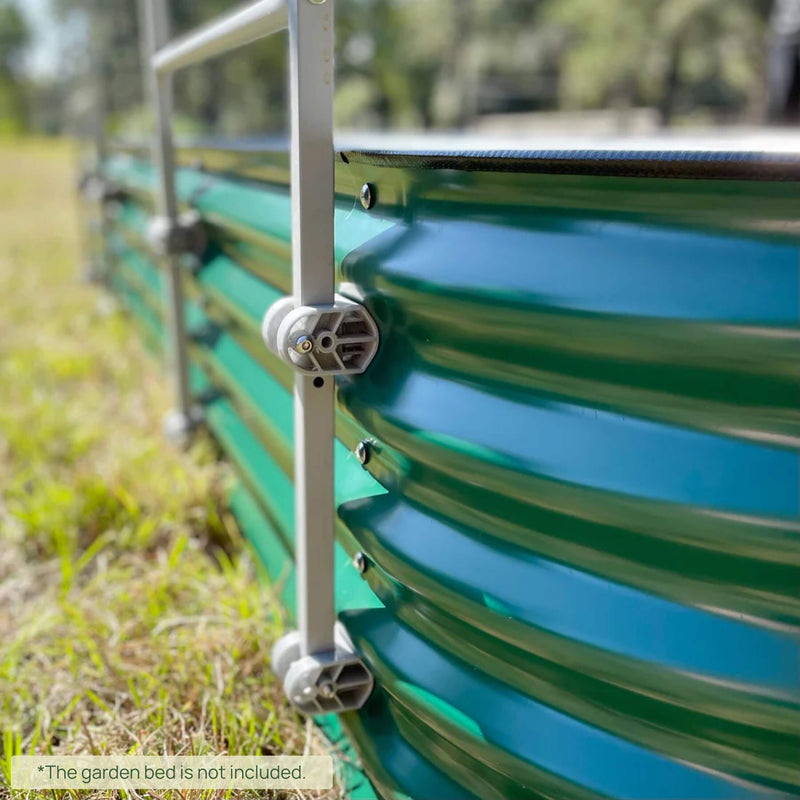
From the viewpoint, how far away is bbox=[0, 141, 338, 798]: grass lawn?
1.44m

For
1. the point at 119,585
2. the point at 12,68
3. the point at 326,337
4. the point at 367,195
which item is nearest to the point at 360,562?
the point at 326,337

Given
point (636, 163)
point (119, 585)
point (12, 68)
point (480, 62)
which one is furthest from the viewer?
point (12, 68)

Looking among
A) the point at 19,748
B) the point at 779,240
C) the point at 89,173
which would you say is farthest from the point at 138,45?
the point at 779,240

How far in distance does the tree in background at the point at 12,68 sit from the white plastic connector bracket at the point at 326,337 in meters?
33.4

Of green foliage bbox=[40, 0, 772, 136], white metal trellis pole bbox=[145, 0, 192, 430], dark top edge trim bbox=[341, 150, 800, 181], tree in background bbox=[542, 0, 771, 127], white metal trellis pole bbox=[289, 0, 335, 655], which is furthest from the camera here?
tree in background bbox=[542, 0, 771, 127]

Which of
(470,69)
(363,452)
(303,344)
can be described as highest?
(470,69)

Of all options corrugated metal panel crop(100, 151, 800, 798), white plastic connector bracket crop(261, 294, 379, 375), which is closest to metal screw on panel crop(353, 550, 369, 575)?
corrugated metal panel crop(100, 151, 800, 798)

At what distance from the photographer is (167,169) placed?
239 centimetres

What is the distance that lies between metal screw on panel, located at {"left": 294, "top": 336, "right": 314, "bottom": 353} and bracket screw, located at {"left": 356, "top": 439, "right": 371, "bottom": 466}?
19 centimetres

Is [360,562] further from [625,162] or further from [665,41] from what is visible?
[665,41]

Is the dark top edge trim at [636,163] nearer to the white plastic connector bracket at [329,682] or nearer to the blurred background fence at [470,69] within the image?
the white plastic connector bracket at [329,682]

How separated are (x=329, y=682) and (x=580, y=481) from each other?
55cm

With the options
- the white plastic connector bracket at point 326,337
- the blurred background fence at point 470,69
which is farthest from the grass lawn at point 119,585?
the blurred background fence at point 470,69

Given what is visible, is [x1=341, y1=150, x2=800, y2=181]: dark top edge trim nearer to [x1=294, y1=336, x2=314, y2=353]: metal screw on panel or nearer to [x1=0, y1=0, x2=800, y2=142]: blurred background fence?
[x1=294, y1=336, x2=314, y2=353]: metal screw on panel
